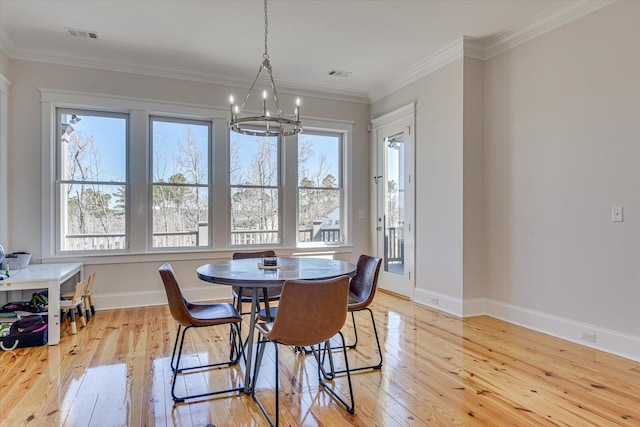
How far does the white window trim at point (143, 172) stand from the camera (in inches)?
168

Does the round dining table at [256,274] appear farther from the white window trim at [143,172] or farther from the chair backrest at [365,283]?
the white window trim at [143,172]

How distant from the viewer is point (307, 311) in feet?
6.68

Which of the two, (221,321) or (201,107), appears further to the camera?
(201,107)

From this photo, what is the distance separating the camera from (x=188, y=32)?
12.6 feet

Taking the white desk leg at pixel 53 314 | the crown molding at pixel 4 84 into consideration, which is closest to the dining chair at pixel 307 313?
the white desk leg at pixel 53 314

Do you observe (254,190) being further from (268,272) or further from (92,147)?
(268,272)

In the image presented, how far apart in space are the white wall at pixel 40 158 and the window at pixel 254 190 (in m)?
0.46

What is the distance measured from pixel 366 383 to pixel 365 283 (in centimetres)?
75

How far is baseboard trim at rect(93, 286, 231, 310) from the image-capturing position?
4465mm

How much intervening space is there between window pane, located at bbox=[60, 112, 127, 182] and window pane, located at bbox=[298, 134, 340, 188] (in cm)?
234

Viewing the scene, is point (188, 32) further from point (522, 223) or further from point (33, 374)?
point (522, 223)

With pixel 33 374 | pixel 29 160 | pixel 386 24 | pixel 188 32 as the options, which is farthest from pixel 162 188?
pixel 386 24

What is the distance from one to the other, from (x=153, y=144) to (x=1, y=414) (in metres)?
3.35

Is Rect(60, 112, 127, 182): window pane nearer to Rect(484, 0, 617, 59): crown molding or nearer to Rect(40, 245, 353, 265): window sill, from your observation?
Rect(40, 245, 353, 265): window sill
